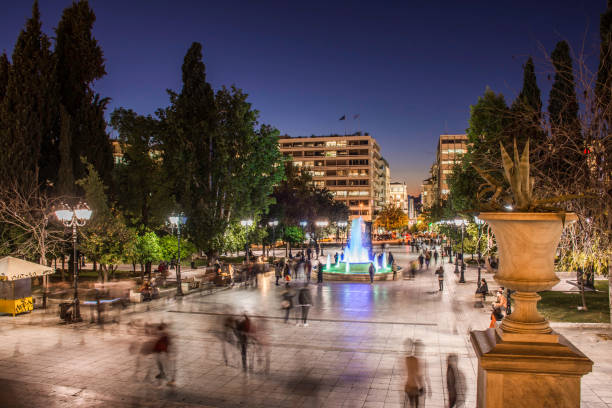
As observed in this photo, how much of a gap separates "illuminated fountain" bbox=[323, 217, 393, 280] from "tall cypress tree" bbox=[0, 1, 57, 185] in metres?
20.5

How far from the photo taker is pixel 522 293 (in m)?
4.56

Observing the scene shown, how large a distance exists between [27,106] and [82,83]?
589 centimetres

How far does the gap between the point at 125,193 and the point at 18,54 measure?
11.1 m

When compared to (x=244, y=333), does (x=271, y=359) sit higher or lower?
lower

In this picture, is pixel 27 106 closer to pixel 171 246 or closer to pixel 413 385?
pixel 171 246

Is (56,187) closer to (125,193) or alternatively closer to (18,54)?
(125,193)

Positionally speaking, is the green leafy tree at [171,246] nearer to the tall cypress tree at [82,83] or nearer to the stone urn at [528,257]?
the tall cypress tree at [82,83]

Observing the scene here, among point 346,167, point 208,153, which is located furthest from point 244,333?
point 346,167

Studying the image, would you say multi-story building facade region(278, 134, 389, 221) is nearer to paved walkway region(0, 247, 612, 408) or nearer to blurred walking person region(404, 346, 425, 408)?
paved walkway region(0, 247, 612, 408)

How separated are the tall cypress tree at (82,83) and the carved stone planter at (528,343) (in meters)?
30.1

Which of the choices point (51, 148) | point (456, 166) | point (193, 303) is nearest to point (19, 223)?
point (51, 148)

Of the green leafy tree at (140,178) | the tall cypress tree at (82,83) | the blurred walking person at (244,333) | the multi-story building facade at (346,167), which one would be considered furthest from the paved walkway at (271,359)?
the multi-story building facade at (346,167)

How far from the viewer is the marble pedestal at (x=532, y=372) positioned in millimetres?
4180

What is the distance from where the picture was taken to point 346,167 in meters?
123
